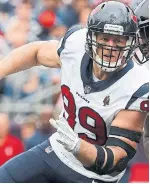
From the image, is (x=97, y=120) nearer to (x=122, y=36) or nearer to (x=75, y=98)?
(x=75, y=98)

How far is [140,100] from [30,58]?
0.86m

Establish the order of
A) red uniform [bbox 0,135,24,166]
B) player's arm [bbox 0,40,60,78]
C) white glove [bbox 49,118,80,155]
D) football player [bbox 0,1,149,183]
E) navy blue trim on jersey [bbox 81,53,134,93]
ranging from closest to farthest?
white glove [bbox 49,118,80,155]
football player [bbox 0,1,149,183]
navy blue trim on jersey [bbox 81,53,134,93]
player's arm [bbox 0,40,60,78]
red uniform [bbox 0,135,24,166]

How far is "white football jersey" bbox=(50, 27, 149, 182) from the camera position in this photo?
129 inches

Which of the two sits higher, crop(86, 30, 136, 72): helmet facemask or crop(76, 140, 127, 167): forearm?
crop(86, 30, 136, 72): helmet facemask

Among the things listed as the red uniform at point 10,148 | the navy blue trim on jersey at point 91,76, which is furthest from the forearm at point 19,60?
the red uniform at point 10,148

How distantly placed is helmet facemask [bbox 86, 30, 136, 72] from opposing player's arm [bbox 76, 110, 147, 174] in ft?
0.80

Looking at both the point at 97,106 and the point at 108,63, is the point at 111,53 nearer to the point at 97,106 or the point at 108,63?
the point at 108,63

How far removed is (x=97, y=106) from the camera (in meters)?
3.35

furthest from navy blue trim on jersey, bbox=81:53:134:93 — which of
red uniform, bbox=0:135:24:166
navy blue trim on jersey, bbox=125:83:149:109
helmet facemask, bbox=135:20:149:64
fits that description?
red uniform, bbox=0:135:24:166

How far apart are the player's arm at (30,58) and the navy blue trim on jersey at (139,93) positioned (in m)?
0.64

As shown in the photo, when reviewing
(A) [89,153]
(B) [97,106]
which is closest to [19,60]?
(B) [97,106]

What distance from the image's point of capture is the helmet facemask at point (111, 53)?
3.23 metres

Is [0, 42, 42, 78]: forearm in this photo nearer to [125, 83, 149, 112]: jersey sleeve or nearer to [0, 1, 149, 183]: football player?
[0, 1, 149, 183]: football player

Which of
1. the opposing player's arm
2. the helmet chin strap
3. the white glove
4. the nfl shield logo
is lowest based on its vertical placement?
the opposing player's arm
